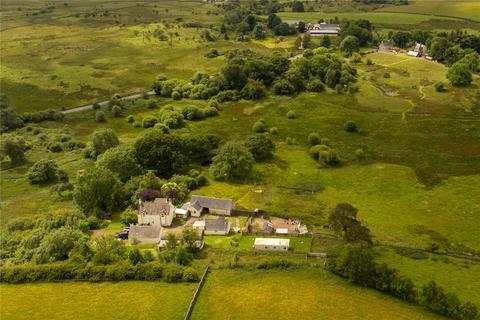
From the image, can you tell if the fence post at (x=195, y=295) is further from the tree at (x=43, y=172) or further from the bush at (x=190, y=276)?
the tree at (x=43, y=172)

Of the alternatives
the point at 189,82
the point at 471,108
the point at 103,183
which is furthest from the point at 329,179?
the point at 189,82

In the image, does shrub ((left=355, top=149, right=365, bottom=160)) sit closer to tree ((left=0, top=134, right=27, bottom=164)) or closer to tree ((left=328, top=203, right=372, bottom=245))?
tree ((left=328, top=203, right=372, bottom=245))

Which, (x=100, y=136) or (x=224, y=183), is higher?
(x=100, y=136)

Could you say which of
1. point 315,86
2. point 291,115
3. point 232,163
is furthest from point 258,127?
point 315,86

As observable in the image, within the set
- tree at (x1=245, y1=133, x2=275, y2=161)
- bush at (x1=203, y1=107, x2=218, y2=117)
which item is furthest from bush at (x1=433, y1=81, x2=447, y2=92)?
bush at (x1=203, y1=107, x2=218, y2=117)

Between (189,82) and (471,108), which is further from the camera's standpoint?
(189,82)

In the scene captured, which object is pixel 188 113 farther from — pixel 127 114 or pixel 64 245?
pixel 64 245
